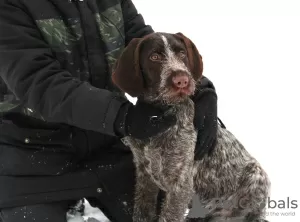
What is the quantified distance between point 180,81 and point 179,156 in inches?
21.2

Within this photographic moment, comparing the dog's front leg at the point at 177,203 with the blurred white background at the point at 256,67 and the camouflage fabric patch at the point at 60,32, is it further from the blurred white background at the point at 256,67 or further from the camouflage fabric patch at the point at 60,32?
the camouflage fabric patch at the point at 60,32

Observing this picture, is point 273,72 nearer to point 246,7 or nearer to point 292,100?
point 292,100

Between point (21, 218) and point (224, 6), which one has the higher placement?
point (224, 6)

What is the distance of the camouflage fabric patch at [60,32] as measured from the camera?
2.99m

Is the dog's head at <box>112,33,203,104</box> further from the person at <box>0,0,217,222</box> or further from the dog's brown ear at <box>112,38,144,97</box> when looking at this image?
the person at <box>0,0,217,222</box>

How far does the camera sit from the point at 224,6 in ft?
33.8

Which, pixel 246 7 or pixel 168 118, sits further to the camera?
pixel 246 7

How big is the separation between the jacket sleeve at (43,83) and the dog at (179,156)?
181 millimetres

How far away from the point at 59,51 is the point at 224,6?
7745mm

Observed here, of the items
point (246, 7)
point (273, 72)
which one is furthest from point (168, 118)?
point (246, 7)

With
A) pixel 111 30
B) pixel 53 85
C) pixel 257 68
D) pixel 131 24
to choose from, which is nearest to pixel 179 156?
pixel 53 85

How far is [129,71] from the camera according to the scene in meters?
2.69

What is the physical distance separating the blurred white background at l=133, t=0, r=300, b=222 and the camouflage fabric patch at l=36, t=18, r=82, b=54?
5.82 ft

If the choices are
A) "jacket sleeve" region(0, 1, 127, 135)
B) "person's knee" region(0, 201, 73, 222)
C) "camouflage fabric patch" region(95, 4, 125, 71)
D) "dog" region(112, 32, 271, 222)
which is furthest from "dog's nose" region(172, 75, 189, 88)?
"person's knee" region(0, 201, 73, 222)
